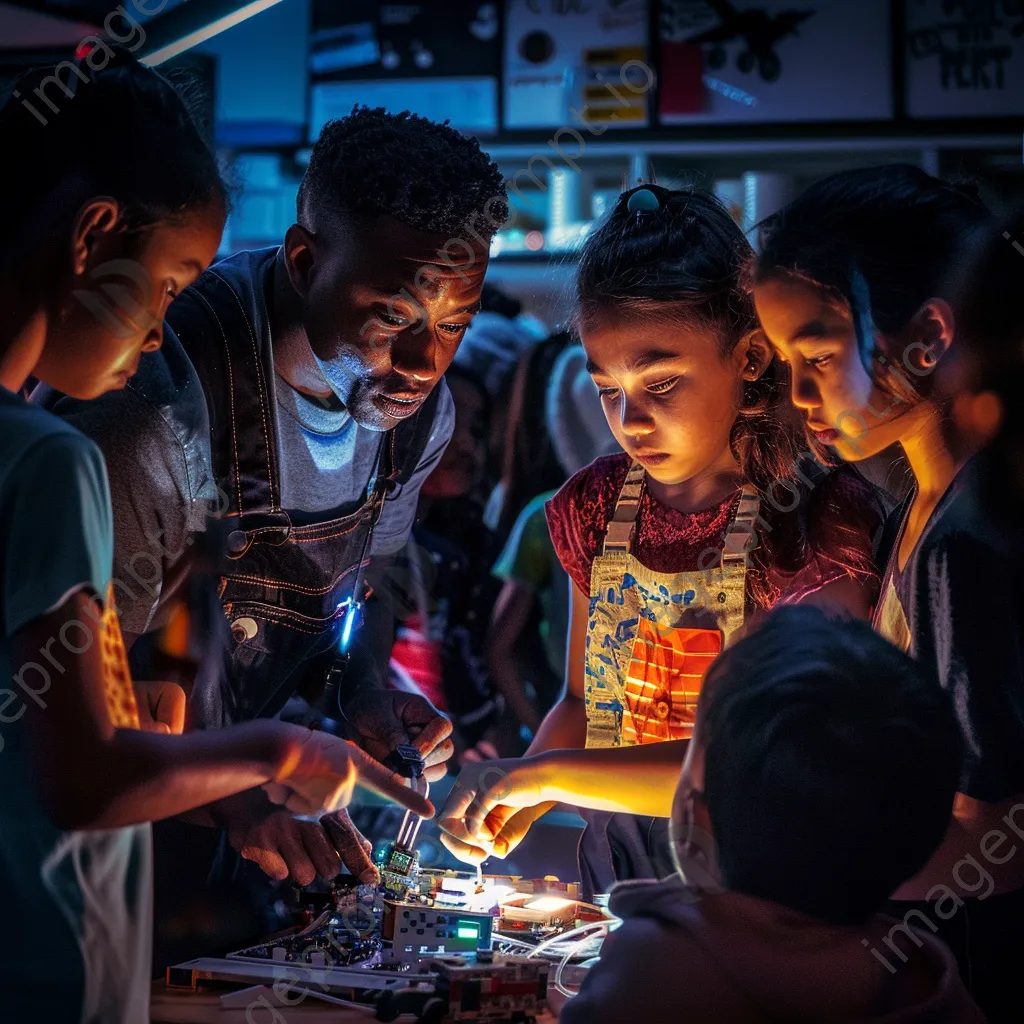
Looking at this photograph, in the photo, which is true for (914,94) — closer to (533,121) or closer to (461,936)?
(533,121)

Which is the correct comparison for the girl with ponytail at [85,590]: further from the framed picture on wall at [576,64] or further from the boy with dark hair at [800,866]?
the framed picture on wall at [576,64]

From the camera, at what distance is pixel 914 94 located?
3.10 metres

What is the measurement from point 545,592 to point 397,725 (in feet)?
1.87

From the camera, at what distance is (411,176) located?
5.26ft

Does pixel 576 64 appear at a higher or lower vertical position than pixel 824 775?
higher

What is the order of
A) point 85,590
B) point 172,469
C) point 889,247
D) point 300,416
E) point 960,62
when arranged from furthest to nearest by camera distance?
point 960,62, point 300,416, point 172,469, point 889,247, point 85,590

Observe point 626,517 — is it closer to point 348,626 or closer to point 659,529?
point 659,529

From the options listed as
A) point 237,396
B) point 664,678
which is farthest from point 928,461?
point 237,396

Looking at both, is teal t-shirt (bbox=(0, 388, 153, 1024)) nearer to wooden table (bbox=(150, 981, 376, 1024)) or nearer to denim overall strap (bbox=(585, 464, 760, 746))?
wooden table (bbox=(150, 981, 376, 1024))

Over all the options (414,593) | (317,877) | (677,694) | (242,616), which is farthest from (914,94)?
(317,877)

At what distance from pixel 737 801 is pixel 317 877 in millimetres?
736

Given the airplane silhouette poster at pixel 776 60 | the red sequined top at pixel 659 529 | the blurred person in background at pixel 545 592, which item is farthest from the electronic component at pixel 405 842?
the airplane silhouette poster at pixel 776 60

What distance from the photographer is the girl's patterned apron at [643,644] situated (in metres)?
1.62

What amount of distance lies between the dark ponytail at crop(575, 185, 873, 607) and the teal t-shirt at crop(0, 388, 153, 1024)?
0.81 metres
